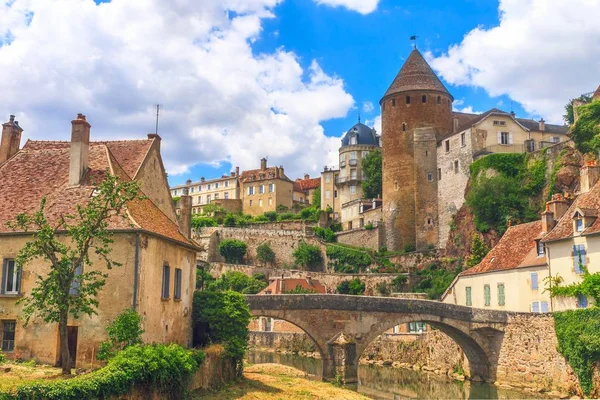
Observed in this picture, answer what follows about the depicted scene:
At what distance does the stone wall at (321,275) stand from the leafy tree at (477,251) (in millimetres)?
9128

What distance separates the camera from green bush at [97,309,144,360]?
19969 millimetres

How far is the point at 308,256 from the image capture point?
69.7 m

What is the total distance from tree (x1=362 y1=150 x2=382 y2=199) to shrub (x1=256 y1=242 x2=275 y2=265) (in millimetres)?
15635

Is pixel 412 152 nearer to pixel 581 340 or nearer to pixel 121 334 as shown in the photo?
pixel 581 340

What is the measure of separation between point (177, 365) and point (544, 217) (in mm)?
22347

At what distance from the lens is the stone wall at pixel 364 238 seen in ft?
227

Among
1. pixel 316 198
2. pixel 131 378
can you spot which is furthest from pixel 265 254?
pixel 131 378

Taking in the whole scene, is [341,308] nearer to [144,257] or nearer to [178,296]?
[178,296]

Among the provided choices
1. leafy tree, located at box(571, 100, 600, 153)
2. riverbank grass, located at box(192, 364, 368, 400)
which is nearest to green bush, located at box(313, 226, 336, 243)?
leafy tree, located at box(571, 100, 600, 153)

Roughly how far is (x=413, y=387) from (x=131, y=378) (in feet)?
66.6

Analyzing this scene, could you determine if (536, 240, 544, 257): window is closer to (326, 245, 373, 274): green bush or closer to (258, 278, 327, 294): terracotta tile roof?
(258, 278, 327, 294): terracotta tile roof

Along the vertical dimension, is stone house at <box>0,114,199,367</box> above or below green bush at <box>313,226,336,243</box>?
below

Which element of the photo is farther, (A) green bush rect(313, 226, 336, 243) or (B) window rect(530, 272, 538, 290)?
(A) green bush rect(313, 226, 336, 243)

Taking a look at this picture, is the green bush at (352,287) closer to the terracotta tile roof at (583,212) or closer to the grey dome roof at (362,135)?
the grey dome roof at (362,135)
